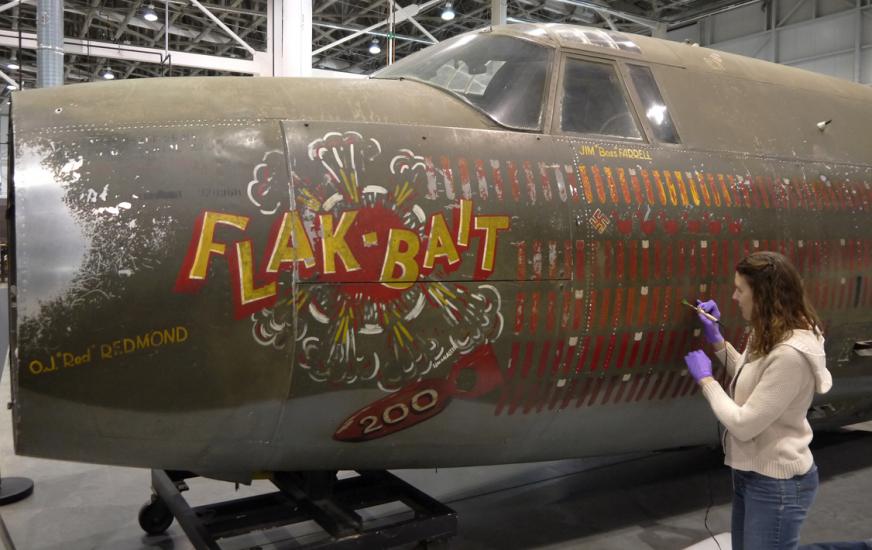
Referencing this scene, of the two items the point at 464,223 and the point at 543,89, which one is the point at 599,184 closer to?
the point at 543,89

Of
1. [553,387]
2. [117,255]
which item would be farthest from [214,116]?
[553,387]

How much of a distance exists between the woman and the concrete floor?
1225 millimetres

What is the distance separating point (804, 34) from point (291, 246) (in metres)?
20.0

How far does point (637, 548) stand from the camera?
13.7 feet

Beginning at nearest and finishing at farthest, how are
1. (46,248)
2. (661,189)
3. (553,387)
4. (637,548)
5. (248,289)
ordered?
(46,248), (248,289), (553,387), (661,189), (637,548)

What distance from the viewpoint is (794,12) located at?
18859 mm

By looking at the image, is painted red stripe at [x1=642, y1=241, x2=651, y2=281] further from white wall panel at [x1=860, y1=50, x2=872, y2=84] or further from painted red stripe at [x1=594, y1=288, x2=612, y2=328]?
white wall panel at [x1=860, y1=50, x2=872, y2=84]

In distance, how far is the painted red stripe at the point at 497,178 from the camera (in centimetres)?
317

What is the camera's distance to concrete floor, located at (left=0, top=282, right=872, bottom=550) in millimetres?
4297

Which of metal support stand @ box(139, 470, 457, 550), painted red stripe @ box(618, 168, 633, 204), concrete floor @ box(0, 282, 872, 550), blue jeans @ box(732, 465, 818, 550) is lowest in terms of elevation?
concrete floor @ box(0, 282, 872, 550)

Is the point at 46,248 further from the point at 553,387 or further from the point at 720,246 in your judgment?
the point at 720,246

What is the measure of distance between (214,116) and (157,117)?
0.22 meters

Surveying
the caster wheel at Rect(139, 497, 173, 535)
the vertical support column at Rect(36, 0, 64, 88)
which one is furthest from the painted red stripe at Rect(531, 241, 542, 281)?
the vertical support column at Rect(36, 0, 64, 88)

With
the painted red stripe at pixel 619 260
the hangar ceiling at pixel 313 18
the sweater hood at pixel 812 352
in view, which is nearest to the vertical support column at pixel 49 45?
the hangar ceiling at pixel 313 18
